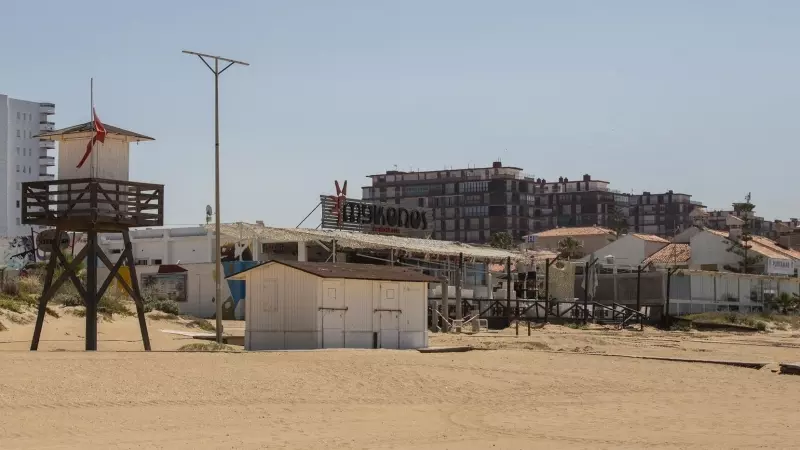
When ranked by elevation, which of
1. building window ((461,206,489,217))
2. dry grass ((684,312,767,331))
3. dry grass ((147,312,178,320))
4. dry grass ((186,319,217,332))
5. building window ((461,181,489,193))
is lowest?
dry grass ((684,312,767,331))

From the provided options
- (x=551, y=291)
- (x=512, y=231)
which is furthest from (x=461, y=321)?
(x=512, y=231)

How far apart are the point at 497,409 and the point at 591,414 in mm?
1754

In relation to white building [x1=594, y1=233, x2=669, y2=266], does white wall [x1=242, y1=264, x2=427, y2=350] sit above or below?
below

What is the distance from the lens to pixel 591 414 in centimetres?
2198

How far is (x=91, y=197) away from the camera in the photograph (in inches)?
1230

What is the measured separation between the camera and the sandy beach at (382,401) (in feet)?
59.0

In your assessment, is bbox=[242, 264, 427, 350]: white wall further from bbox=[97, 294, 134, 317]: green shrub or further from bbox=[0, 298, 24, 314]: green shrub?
bbox=[97, 294, 134, 317]: green shrub

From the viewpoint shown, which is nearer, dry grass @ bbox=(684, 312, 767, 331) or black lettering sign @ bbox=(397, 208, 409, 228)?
dry grass @ bbox=(684, 312, 767, 331)

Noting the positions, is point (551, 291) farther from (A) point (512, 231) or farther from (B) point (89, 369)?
(A) point (512, 231)

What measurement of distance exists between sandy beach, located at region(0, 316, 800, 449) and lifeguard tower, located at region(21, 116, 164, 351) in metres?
2.12

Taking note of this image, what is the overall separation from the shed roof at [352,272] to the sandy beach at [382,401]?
2.65 meters

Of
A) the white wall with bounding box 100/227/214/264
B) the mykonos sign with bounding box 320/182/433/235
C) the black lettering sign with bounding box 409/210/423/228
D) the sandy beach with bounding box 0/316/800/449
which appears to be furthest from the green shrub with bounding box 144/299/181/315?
the black lettering sign with bounding box 409/210/423/228

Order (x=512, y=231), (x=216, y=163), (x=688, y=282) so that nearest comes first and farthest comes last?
1. (x=216, y=163)
2. (x=688, y=282)
3. (x=512, y=231)

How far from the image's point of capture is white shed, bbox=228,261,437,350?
3294 cm
